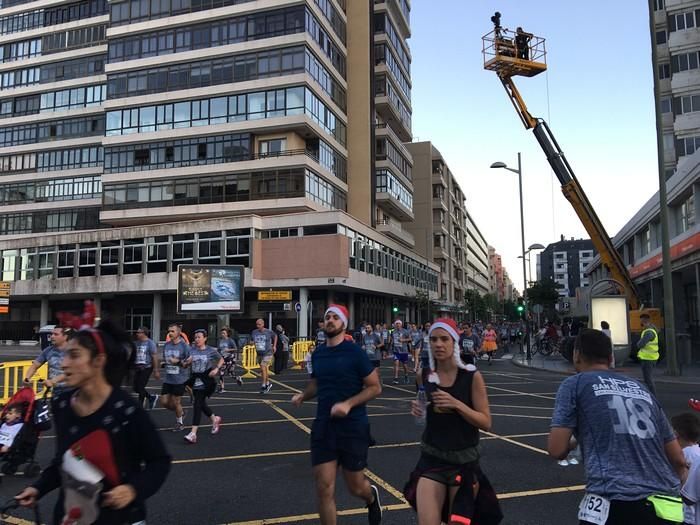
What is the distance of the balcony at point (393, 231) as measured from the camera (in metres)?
50.2

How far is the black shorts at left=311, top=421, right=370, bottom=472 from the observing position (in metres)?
4.32

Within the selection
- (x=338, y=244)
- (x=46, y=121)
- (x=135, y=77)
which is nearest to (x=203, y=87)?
(x=135, y=77)

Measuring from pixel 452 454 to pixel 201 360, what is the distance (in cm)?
652

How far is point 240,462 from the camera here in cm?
713

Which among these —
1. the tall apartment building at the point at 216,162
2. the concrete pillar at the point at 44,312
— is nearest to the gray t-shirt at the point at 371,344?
the tall apartment building at the point at 216,162

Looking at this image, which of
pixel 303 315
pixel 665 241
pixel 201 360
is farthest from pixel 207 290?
pixel 201 360

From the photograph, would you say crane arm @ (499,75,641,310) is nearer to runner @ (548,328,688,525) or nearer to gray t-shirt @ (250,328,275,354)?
gray t-shirt @ (250,328,275,354)

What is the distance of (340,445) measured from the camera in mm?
4344

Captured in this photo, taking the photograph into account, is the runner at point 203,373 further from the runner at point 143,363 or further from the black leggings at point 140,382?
the black leggings at point 140,382

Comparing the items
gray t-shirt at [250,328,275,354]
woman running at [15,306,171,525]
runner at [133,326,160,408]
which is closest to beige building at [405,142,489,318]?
gray t-shirt at [250,328,275,354]

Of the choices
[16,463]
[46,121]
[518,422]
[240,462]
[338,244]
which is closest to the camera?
[16,463]

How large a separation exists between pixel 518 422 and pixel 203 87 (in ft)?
127

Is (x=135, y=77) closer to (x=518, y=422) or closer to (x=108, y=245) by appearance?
(x=108, y=245)

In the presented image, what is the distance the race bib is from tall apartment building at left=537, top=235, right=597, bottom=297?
175094mm
